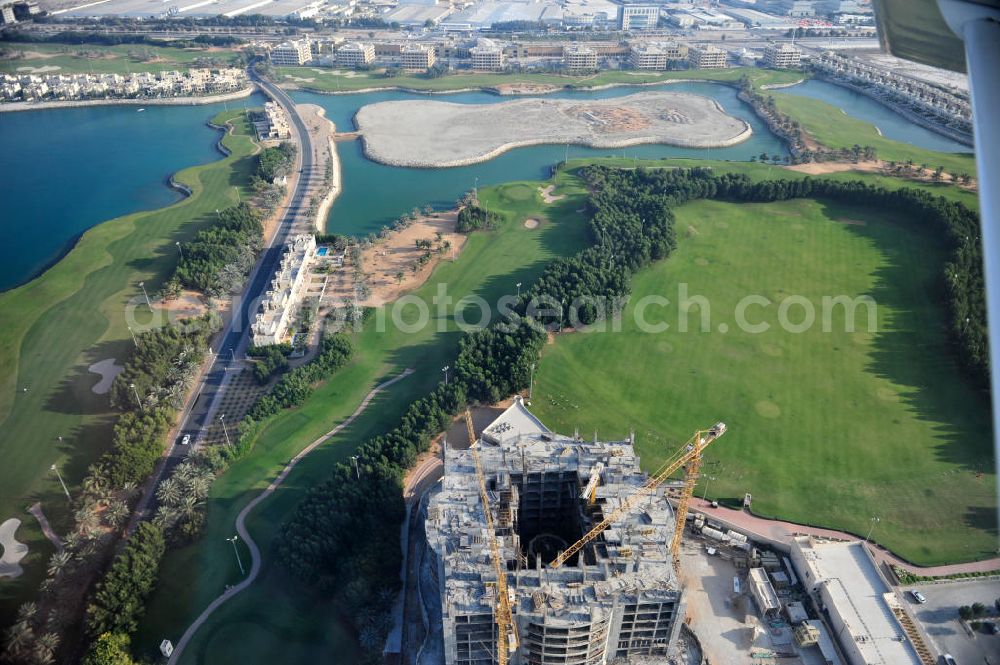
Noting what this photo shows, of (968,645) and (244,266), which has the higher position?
(244,266)

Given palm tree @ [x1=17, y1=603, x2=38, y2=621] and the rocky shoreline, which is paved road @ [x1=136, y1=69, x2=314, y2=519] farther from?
the rocky shoreline

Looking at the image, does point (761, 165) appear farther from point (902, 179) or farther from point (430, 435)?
point (430, 435)

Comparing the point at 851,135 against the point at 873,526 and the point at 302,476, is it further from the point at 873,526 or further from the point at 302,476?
the point at 302,476

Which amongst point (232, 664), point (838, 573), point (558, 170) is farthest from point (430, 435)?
point (558, 170)

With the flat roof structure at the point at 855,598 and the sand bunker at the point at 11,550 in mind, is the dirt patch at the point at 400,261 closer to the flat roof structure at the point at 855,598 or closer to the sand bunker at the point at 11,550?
the sand bunker at the point at 11,550

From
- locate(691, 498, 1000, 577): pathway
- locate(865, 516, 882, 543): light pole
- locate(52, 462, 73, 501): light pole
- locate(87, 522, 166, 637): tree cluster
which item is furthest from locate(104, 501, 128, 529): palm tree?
locate(865, 516, 882, 543): light pole

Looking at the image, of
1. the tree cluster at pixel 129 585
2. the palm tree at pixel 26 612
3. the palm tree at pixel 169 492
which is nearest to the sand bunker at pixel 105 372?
the palm tree at pixel 169 492

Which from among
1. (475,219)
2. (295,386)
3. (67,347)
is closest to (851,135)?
(475,219)
